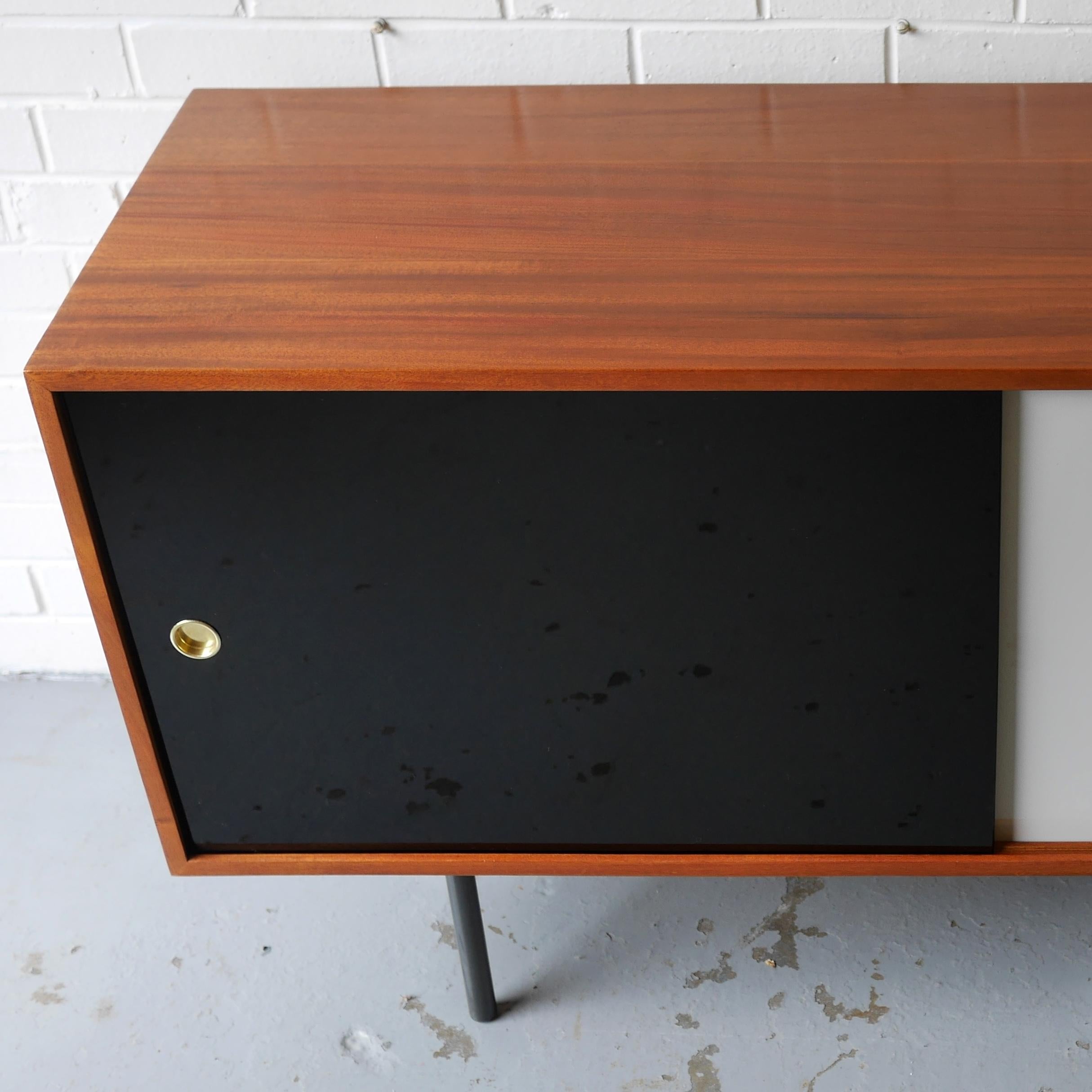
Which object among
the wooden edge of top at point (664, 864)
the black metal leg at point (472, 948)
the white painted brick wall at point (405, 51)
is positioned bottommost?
the black metal leg at point (472, 948)

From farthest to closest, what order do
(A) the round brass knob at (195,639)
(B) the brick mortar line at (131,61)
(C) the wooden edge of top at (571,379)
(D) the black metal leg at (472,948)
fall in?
(B) the brick mortar line at (131,61) → (D) the black metal leg at (472,948) → (A) the round brass knob at (195,639) → (C) the wooden edge of top at (571,379)

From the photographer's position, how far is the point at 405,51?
1341 millimetres

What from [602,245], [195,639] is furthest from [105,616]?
[602,245]

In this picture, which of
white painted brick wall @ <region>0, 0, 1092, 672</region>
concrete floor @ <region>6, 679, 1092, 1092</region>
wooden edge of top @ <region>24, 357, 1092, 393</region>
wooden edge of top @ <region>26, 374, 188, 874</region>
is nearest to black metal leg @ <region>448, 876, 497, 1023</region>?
concrete floor @ <region>6, 679, 1092, 1092</region>

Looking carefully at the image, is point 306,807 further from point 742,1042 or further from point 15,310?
point 15,310

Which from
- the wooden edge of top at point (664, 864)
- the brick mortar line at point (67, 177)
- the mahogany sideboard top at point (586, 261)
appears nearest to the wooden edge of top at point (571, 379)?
the mahogany sideboard top at point (586, 261)

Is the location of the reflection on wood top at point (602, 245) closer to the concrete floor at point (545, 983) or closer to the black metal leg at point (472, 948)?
the black metal leg at point (472, 948)

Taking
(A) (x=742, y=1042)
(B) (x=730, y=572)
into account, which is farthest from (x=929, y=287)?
(A) (x=742, y=1042)

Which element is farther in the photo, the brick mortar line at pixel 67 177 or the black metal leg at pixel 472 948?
the brick mortar line at pixel 67 177

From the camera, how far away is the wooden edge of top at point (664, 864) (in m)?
1.05

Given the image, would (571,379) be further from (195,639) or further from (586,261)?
(195,639)

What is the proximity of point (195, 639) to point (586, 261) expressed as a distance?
0.40m

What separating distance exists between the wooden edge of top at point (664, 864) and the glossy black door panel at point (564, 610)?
1cm

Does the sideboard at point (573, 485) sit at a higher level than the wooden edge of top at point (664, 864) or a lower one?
higher
